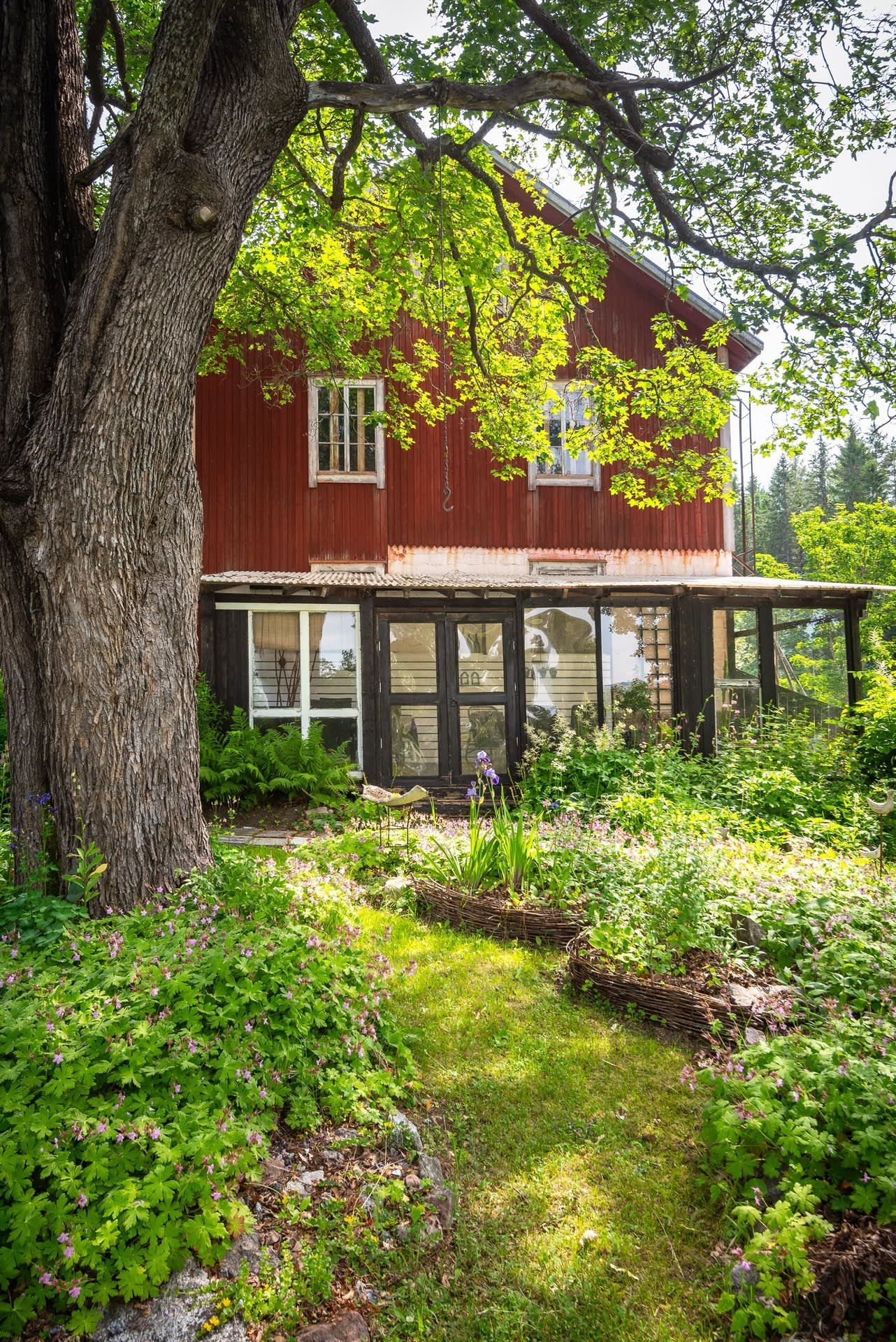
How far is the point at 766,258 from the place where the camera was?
6629 mm

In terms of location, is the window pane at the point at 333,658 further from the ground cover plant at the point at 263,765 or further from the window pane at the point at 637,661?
the window pane at the point at 637,661

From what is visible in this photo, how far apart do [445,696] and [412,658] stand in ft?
2.40


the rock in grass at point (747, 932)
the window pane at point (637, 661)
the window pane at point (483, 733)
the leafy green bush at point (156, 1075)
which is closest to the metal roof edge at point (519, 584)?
the window pane at point (637, 661)

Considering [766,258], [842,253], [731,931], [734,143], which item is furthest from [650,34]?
[731,931]

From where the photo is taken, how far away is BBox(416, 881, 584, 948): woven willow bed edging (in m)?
5.19

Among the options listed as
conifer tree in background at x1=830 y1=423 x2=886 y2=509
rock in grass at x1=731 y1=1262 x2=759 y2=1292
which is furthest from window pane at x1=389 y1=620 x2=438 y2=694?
conifer tree in background at x1=830 y1=423 x2=886 y2=509

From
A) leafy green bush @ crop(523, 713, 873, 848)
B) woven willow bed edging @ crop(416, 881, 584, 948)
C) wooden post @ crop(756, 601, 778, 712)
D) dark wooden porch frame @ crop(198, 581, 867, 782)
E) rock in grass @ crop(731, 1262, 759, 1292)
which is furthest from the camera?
wooden post @ crop(756, 601, 778, 712)

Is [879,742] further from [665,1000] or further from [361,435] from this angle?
[361,435]

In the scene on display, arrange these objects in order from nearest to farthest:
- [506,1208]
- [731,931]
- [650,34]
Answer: [506,1208], [731,931], [650,34]

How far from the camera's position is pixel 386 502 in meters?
12.8

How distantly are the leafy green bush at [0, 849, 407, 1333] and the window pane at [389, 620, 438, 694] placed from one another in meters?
6.99

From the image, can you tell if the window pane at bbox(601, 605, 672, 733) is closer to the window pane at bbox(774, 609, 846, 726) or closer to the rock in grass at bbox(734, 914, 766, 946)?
the window pane at bbox(774, 609, 846, 726)

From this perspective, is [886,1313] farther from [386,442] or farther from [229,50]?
[386,442]

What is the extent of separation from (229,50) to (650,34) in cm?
403
